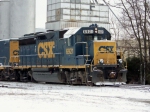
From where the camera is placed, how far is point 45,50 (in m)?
25.3

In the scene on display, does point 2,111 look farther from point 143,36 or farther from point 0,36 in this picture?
point 0,36

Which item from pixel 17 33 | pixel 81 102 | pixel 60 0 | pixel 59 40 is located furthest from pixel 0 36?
pixel 81 102

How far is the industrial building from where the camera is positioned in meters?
42.7

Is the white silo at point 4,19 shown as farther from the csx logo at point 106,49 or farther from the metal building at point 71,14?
the csx logo at point 106,49

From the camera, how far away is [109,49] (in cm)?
2184

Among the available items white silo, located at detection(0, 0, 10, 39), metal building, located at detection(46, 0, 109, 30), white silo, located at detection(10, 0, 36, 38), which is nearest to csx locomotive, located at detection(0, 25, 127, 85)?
white silo, located at detection(10, 0, 36, 38)

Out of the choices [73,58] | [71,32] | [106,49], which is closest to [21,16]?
[71,32]

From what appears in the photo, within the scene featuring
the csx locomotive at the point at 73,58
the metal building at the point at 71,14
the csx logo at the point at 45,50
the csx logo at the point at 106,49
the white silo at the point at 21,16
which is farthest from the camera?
the metal building at the point at 71,14

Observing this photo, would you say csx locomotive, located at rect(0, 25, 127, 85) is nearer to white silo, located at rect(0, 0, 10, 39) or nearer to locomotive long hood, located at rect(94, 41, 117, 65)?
locomotive long hood, located at rect(94, 41, 117, 65)

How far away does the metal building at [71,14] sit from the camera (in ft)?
196

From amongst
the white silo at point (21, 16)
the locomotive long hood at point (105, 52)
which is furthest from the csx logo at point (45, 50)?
the white silo at point (21, 16)

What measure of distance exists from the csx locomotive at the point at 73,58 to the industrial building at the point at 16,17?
602 inches

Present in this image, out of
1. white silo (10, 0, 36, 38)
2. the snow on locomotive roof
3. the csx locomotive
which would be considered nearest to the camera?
the csx locomotive

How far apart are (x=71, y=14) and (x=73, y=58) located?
39528 millimetres
